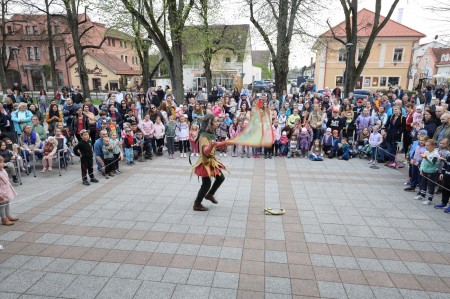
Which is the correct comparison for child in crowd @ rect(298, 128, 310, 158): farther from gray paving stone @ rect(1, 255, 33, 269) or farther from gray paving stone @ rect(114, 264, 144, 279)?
gray paving stone @ rect(1, 255, 33, 269)

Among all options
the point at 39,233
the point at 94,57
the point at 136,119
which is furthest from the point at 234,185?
the point at 94,57

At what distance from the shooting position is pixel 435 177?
277 inches

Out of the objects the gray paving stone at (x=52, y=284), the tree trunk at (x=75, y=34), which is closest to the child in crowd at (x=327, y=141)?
the gray paving stone at (x=52, y=284)

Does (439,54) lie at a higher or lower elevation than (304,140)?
higher

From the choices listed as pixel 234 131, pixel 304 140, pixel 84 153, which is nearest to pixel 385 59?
pixel 304 140

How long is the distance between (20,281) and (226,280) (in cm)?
290

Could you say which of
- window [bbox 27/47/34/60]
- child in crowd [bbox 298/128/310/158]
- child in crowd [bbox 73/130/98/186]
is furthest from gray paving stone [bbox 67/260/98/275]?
window [bbox 27/47/34/60]

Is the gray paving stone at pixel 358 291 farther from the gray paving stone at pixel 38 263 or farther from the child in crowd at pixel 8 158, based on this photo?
the child in crowd at pixel 8 158

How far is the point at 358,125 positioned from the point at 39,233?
A: 10593 millimetres

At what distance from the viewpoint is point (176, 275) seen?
431 centimetres

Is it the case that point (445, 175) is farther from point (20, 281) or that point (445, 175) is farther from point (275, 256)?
point (20, 281)

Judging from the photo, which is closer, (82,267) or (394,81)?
(82,267)

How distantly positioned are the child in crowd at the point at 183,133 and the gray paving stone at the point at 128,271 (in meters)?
6.99

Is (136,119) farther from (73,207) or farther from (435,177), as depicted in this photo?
(435,177)
